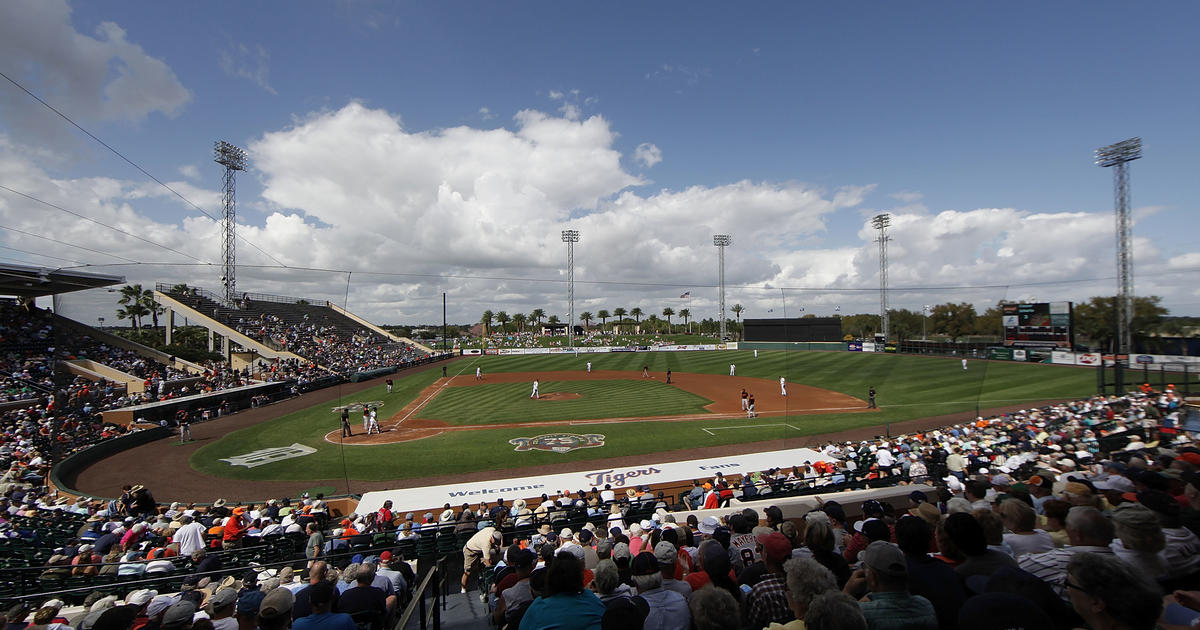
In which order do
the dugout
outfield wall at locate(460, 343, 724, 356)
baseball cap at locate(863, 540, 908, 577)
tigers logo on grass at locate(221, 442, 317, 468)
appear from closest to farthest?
baseball cap at locate(863, 540, 908, 577), tigers logo on grass at locate(221, 442, 317, 468), outfield wall at locate(460, 343, 724, 356), the dugout

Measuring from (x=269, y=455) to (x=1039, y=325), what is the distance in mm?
58400

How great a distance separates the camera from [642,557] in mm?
3854

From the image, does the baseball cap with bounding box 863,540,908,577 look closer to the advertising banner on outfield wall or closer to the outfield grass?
the advertising banner on outfield wall

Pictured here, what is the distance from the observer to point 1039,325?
41.3 metres

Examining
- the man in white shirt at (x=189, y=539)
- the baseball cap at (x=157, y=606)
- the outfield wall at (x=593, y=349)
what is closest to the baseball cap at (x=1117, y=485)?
the baseball cap at (x=157, y=606)

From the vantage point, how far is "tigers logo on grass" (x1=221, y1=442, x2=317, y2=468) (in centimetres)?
1908

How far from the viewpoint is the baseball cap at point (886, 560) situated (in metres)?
2.87

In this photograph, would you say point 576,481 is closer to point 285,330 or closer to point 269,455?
point 269,455

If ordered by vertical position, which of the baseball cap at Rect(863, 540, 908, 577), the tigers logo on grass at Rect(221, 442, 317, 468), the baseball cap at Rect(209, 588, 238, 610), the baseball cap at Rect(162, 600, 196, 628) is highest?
the baseball cap at Rect(863, 540, 908, 577)

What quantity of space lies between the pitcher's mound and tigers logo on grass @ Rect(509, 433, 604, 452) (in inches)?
385

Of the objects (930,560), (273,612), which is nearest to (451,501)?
(273,612)

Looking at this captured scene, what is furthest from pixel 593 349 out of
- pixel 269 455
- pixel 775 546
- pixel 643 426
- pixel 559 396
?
pixel 775 546

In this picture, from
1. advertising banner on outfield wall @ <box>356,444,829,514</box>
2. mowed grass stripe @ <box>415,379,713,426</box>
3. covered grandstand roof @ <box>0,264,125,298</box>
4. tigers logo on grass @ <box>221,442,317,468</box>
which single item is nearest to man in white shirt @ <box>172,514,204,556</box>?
advertising banner on outfield wall @ <box>356,444,829,514</box>

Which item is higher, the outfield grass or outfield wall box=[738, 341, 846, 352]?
outfield wall box=[738, 341, 846, 352]
